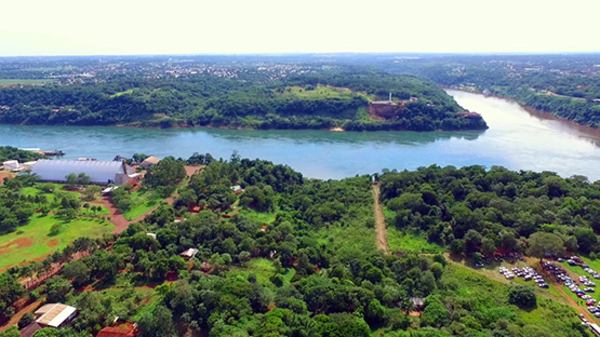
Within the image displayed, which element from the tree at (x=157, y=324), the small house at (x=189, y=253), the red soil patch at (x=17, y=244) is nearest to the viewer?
the tree at (x=157, y=324)

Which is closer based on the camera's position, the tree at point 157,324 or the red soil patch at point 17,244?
the tree at point 157,324

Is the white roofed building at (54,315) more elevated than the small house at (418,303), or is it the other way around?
the white roofed building at (54,315)

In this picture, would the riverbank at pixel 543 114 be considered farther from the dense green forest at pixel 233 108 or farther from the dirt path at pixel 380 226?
the dirt path at pixel 380 226

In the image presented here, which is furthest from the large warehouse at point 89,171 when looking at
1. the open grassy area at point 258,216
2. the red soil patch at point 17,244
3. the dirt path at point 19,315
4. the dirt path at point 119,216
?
the dirt path at point 19,315

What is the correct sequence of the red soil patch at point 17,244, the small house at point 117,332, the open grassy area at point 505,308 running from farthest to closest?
the red soil patch at point 17,244 → the open grassy area at point 505,308 → the small house at point 117,332

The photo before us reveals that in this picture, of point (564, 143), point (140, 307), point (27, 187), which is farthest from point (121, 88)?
point (564, 143)

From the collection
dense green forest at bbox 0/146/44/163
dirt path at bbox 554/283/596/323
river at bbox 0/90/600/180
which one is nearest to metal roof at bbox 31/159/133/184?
dense green forest at bbox 0/146/44/163
